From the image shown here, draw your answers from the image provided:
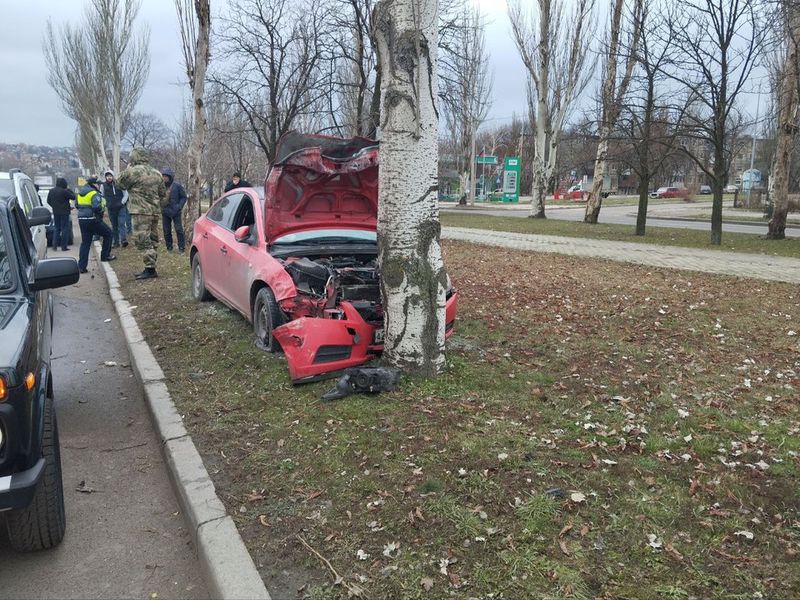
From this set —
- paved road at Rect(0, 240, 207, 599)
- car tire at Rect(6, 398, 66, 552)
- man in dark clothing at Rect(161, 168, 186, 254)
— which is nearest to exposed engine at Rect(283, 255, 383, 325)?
paved road at Rect(0, 240, 207, 599)

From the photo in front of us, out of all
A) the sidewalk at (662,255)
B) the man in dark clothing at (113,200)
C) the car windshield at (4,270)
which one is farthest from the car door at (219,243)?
the sidewalk at (662,255)

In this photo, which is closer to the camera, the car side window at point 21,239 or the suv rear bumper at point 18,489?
the suv rear bumper at point 18,489

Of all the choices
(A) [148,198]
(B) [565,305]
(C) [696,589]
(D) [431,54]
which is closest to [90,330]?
(A) [148,198]

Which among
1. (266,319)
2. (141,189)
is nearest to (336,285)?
(266,319)

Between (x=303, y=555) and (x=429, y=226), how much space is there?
2699 mm

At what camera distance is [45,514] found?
290cm

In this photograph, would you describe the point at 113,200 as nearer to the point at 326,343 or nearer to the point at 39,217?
the point at 39,217

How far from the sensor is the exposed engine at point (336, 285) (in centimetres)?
532

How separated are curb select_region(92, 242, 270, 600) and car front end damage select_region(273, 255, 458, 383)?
3.47 ft

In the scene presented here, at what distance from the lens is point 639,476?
3404 mm

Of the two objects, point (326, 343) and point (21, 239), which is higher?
point (21, 239)

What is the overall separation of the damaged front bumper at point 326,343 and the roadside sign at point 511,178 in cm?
5472

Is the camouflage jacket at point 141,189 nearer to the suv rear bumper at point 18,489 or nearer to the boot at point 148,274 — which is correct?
the boot at point 148,274

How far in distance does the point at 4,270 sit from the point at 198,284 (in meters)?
4.69
